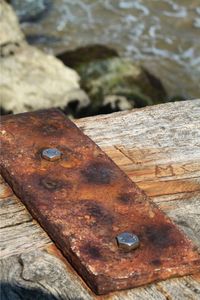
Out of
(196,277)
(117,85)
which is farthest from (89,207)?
(117,85)

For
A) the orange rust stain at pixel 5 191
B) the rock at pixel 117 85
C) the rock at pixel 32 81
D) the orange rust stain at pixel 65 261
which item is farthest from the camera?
the rock at pixel 117 85

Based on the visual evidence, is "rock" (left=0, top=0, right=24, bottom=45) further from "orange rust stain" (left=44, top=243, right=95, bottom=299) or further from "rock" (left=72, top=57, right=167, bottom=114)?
"orange rust stain" (left=44, top=243, right=95, bottom=299)

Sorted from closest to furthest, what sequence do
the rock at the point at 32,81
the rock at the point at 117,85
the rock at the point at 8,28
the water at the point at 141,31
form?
the rock at the point at 32,81, the rock at the point at 117,85, the rock at the point at 8,28, the water at the point at 141,31

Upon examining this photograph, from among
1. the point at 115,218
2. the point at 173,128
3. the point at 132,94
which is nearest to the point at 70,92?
the point at 132,94

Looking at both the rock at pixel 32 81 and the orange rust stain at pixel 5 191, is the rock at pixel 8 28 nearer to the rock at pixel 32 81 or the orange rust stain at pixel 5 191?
the rock at pixel 32 81

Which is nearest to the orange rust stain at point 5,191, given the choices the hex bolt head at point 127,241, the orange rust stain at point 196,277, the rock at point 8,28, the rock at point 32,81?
the hex bolt head at point 127,241

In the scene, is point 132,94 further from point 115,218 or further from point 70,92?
point 115,218
